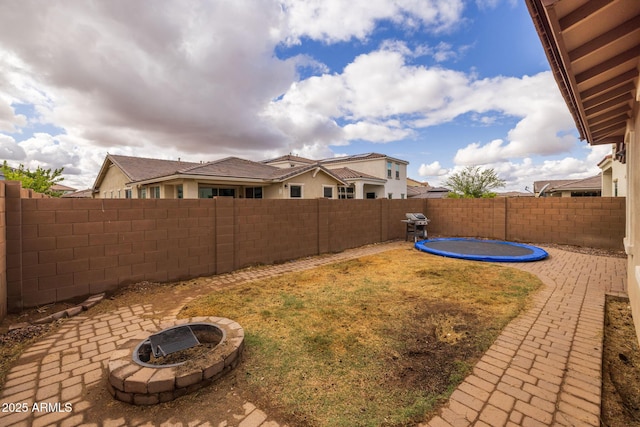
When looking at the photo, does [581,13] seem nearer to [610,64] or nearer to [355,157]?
[610,64]

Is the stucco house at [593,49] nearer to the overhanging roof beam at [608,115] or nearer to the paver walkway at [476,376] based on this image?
the overhanging roof beam at [608,115]

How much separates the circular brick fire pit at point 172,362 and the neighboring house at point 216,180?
1130cm

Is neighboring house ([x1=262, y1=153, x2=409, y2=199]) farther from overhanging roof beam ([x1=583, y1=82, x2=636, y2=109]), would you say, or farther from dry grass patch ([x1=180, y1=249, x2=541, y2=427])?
overhanging roof beam ([x1=583, y1=82, x2=636, y2=109])

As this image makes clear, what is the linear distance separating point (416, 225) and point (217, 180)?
9.83m

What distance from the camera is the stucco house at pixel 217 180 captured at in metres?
13.8

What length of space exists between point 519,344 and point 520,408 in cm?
118

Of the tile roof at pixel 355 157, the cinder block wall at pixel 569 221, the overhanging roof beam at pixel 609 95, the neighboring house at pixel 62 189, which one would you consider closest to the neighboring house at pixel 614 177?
the cinder block wall at pixel 569 221

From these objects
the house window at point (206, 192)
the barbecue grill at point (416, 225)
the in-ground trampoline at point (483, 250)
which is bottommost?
the in-ground trampoline at point (483, 250)

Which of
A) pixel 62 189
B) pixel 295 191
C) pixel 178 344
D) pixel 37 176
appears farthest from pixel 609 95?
pixel 62 189

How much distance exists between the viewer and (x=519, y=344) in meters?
2.87

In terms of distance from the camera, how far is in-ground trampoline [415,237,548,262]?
7249 mm

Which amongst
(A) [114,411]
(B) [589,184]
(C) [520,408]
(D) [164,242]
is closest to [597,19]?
(C) [520,408]

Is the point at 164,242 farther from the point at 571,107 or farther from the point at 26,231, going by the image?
the point at 571,107

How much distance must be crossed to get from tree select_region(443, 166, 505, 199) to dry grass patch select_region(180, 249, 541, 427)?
66.8 ft
